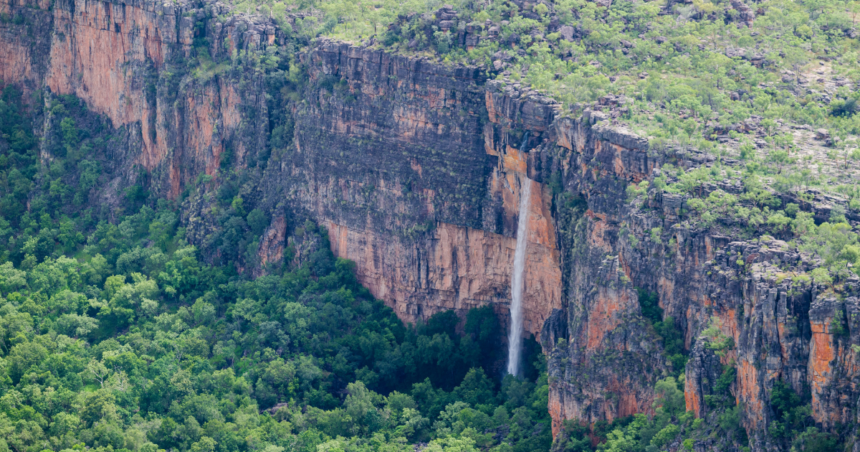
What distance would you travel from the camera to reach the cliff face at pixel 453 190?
53781 millimetres

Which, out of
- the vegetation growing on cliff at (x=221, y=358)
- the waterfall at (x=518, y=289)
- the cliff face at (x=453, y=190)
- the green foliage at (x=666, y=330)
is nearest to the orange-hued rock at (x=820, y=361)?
the cliff face at (x=453, y=190)

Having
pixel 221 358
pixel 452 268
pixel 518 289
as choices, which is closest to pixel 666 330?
pixel 518 289

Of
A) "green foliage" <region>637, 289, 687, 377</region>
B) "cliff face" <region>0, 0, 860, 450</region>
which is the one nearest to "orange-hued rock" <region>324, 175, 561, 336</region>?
"cliff face" <region>0, 0, 860, 450</region>

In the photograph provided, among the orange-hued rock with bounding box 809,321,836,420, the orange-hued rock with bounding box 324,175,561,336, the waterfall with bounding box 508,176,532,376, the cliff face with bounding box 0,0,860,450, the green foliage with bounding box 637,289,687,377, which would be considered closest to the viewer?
the orange-hued rock with bounding box 809,321,836,420

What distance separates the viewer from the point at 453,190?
76000 millimetres

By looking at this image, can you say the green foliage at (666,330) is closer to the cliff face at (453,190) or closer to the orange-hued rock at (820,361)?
the cliff face at (453,190)

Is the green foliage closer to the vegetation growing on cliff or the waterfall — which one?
the vegetation growing on cliff

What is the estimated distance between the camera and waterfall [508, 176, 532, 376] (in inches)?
2885

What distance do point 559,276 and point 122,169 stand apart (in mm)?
35745

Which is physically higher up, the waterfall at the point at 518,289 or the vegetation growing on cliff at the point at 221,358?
the waterfall at the point at 518,289

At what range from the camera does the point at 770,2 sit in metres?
80.5

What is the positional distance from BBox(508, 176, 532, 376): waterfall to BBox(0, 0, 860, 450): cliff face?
48cm

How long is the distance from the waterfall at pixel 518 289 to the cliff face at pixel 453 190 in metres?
0.48

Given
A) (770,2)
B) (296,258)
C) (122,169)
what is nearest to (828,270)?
(770,2)
